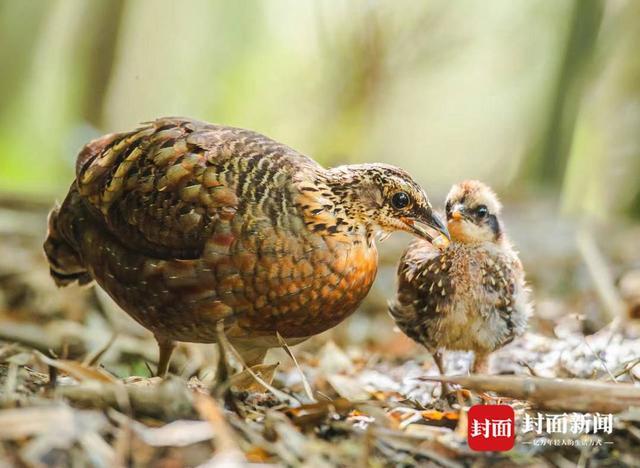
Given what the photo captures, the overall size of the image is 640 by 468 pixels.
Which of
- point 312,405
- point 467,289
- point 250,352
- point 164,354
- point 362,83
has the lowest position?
point 164,354

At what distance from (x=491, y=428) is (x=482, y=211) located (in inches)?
54.3

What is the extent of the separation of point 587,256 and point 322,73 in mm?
4824

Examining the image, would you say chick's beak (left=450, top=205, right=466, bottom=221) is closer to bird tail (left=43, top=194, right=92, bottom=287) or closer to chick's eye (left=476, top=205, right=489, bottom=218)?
chick's eye (left=476, top=205, right=489, bottom=218)

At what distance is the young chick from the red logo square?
84 centimetres

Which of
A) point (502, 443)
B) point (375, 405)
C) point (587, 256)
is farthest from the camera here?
point (587, 256)

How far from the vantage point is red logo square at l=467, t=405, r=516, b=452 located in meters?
2.99

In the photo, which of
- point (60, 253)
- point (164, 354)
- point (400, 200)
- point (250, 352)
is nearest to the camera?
point (400, 200)

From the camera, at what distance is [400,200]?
3.71 meters

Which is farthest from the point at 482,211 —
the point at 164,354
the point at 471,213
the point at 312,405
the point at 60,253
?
the point at 60,253

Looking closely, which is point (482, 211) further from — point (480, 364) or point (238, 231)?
point (238, 231)

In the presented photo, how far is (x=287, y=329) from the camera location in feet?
11.9

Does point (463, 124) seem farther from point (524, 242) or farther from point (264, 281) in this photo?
point (264, 281)

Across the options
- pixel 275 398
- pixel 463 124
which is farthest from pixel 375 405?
pixel 463 124
